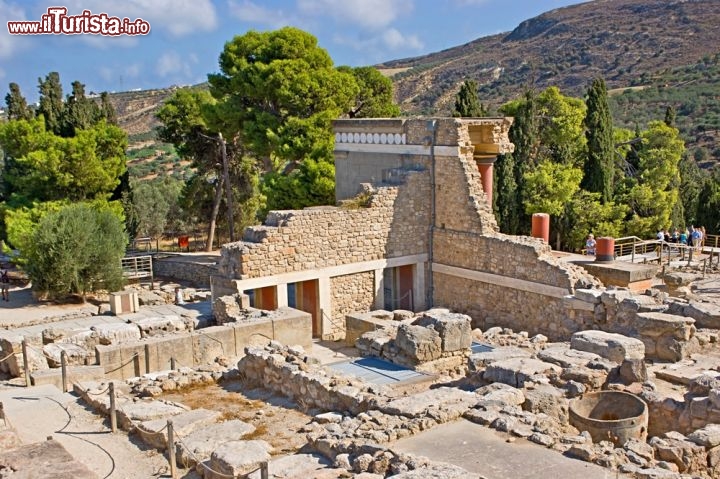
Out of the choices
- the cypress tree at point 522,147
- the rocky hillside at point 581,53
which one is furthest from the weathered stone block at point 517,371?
the rocky hillside at point 581,53

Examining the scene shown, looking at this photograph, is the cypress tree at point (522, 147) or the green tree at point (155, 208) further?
the green tree at point (155, 208)

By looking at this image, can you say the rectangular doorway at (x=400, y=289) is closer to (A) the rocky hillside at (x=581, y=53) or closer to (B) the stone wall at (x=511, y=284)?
(B) the stone wall at (x=511, y=284)

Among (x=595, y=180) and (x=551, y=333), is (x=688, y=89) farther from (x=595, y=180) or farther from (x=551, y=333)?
(x=551, y=333)

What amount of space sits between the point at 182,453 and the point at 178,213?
33510mm

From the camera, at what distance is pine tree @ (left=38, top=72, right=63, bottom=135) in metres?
31.3

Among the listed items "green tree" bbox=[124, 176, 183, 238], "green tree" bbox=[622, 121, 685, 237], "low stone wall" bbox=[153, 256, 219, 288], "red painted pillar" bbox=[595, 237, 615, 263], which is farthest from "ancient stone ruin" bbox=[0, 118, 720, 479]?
"green tree" bbox=[124, 176, 183, 238]

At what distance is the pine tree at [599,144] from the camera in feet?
93.5

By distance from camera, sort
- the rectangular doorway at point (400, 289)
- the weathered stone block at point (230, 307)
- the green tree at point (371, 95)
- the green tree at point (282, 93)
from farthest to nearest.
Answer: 1. the green tree at point (371, 95)
2. the green tree at point (282, 93)
3. the rectangular doorway at point (400, 289)
4. the weathered stone block at point (230, 307)

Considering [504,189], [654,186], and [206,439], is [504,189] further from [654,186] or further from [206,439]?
[206,439]

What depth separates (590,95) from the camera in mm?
28594

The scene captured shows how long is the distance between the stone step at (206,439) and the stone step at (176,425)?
122mm

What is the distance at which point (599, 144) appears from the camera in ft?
93.8

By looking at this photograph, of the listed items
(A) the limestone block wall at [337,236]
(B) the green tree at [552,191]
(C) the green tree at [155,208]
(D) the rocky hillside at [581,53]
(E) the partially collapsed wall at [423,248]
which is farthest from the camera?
(D) the rocky hillside at [581,53]

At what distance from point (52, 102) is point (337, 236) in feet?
65.9
